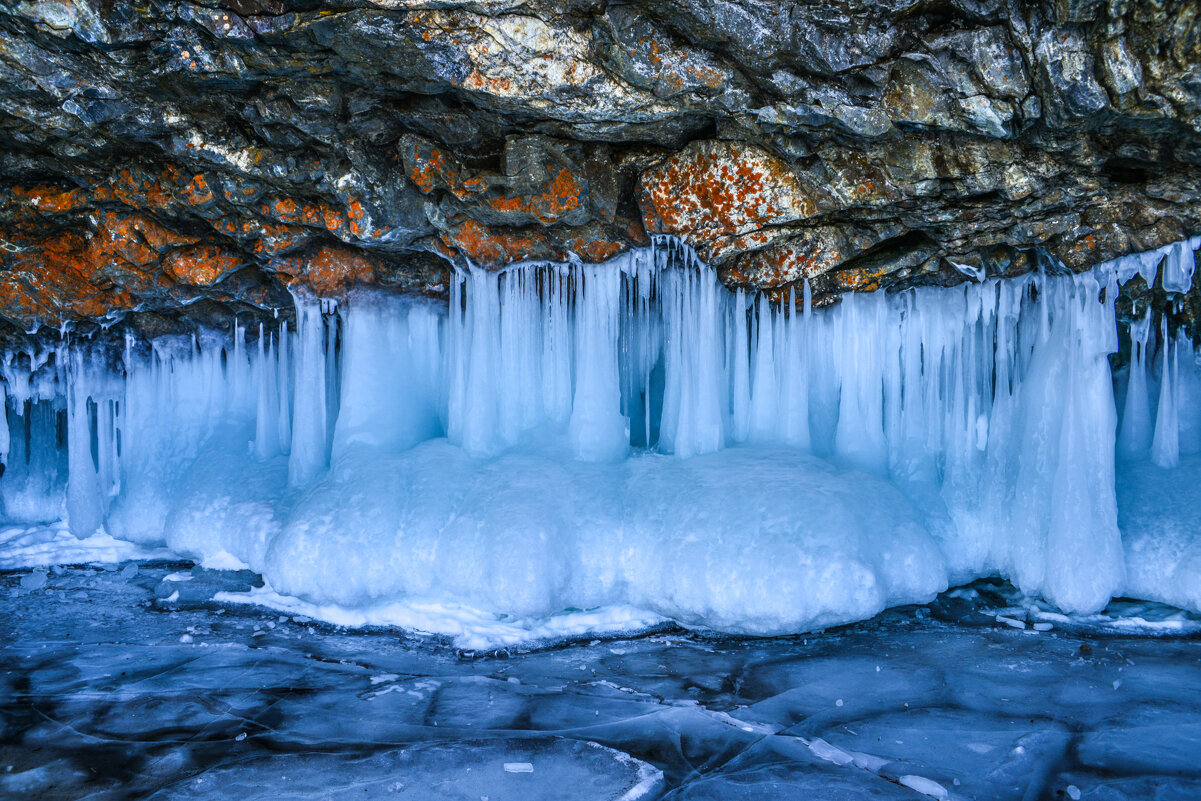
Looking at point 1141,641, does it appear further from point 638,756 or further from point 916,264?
point 638,756

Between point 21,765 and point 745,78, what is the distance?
7001mm

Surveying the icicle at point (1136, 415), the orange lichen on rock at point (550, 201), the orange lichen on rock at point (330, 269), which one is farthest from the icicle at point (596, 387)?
the icicle at point (1136, 415)

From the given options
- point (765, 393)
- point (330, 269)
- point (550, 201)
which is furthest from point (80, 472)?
point (765, 393)

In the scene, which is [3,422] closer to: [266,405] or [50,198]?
[266,405]

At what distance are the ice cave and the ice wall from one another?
0.16ft

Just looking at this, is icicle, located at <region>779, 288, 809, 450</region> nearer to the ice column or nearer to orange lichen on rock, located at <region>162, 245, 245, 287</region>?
the ice column

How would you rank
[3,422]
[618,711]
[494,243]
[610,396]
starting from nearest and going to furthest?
[618,711]
[494,243]
[610,396]
[3,422]

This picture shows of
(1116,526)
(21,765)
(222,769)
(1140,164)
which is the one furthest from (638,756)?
(1140,164)

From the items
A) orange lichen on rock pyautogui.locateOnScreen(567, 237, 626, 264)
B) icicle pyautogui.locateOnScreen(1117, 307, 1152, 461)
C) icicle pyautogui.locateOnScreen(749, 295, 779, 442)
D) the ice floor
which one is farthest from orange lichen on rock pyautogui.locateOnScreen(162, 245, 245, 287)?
icicle pyautogui.locateOnScreen(1117, 307, 1152, 461)

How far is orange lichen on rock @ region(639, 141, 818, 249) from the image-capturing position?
285 inches

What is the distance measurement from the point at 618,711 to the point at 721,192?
4731 millimetres

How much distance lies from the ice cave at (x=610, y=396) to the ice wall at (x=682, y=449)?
48 mm

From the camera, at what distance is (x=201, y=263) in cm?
924

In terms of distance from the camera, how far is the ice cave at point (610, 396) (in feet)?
17.5
